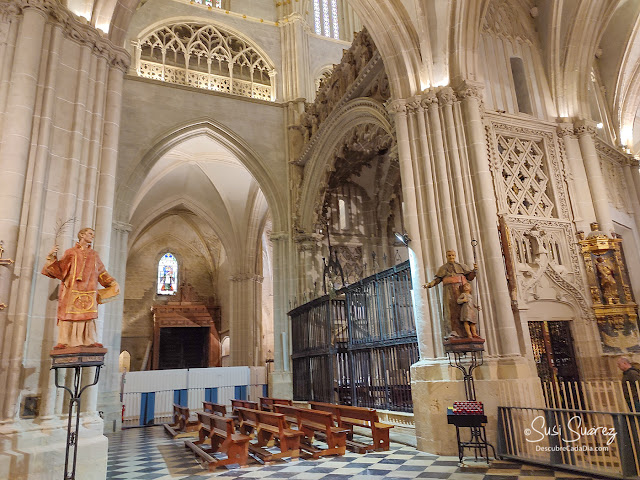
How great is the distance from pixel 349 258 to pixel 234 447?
33.3 ft

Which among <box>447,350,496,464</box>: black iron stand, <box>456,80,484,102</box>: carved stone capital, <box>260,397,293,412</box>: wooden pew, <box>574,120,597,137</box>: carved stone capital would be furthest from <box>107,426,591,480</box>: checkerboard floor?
<box>574,120,597,137</box>: carved stone capital

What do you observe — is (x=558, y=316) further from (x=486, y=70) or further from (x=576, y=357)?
(x=486, y=70)

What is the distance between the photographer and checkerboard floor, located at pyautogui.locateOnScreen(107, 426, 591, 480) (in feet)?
18.1

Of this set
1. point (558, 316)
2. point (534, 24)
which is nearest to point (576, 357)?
point (558, 316)

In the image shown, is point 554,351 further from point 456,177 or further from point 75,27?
point 75,27

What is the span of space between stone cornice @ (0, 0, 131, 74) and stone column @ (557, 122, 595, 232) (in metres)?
8.46

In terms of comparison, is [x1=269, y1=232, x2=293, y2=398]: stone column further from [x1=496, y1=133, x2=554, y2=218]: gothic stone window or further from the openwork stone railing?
[x1=496, y1=133, x2=554, y2=218]: gothic stone window

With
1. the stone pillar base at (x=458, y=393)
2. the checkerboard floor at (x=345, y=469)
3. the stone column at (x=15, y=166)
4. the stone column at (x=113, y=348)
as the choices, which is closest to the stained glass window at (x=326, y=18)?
the stone column at (x=113, y=348)

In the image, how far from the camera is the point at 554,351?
30.8 ft

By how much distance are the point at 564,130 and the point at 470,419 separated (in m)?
6.69

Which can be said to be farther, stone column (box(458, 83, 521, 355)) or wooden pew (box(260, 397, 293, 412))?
wooden pew (box(260, 397, 293, 412))

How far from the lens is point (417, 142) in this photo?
28.5ft

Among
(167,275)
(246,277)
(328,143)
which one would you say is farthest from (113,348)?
(167,275)

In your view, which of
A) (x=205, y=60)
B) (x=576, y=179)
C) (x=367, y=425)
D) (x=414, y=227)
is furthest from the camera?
(x=205, y=60)
